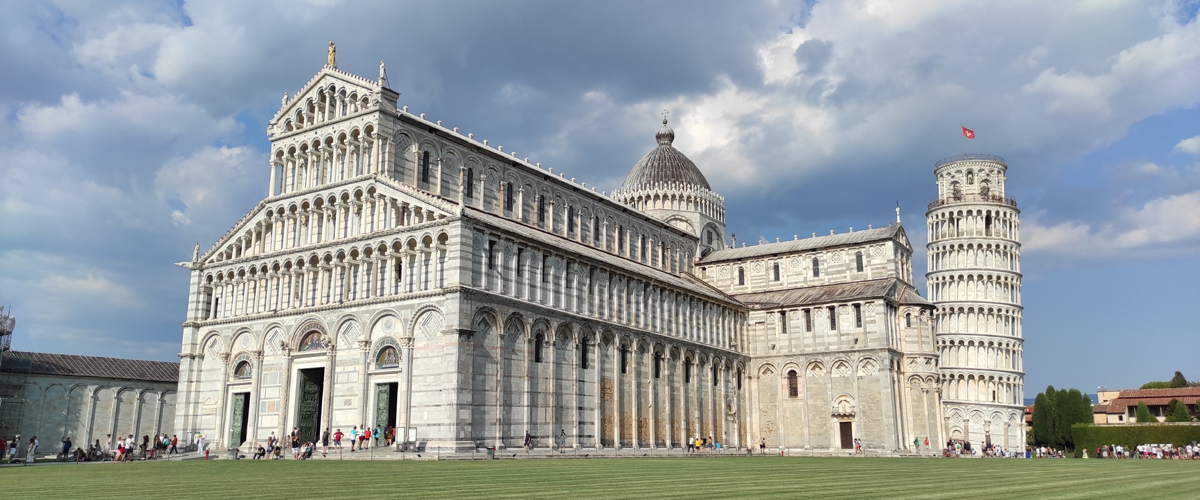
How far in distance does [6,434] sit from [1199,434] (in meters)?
86.3

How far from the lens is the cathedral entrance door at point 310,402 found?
45812 millimetres

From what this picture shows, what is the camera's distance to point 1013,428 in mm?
90375

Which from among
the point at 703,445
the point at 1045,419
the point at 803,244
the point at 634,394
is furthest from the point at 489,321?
the point at 1045,419

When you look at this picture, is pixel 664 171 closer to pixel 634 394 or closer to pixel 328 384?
pixel 634 394

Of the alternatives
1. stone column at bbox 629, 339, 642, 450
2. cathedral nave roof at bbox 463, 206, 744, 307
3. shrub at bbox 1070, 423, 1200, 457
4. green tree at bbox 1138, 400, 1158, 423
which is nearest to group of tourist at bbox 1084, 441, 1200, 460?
shrub at bbox 1070, 423, 1200, 457

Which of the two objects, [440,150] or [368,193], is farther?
[440,150]

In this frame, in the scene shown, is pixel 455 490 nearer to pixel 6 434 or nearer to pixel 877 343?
pixel 6 434

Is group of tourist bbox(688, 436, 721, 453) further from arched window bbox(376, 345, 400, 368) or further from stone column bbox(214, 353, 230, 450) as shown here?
stone column bbox(214, 353, 230, 450)

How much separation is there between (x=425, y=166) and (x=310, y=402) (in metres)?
13.9

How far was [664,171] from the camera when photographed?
261 feet

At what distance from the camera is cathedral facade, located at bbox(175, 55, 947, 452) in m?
42.3

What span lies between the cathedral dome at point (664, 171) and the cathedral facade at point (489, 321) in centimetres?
1147

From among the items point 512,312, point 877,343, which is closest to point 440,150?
point 512,312

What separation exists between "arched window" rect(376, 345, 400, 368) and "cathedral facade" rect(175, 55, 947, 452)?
0.10 metres
